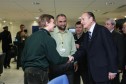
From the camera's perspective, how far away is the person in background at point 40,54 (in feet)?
9.84

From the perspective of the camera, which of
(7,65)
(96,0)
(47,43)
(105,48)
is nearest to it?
(47,43)

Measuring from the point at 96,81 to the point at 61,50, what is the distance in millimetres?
749

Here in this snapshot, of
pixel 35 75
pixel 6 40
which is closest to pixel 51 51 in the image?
pixel 35 75

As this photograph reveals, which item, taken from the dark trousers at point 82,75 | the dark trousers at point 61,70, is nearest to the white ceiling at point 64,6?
the dark trousers at point 82,75

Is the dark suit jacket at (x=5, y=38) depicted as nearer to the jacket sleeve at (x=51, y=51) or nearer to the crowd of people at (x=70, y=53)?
the crowd of people at (x=70, y=53)

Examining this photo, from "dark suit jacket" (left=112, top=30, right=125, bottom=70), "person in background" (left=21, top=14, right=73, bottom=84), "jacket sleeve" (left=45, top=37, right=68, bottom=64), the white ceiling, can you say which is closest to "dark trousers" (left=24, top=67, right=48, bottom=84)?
"person in background" (left=21, top=14, right=73, bottom=84)

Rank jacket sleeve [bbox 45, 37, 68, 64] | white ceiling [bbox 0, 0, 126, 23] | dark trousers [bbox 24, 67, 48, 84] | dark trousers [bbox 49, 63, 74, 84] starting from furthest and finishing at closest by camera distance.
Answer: white ceiling [bbox 0, 0, 126, 23], dark trousers [bbox 49, 63, 74, 84], dark trousers [bbox 24, 67, 48, 84], jacket sleeve [bbox 45, 37, 68, 64]

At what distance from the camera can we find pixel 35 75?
123 inches

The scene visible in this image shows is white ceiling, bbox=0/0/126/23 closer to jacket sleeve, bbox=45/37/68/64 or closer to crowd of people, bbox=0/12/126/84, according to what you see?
crowd of people, bbox=0/12/126/84

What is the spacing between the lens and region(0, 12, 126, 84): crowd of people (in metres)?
3.04

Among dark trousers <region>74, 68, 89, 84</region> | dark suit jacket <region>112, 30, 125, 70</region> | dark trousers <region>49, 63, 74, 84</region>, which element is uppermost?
dark suit jacket <region>112, 30, 125, 70</region>

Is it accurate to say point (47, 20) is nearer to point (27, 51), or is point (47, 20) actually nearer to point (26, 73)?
point (27, 51)

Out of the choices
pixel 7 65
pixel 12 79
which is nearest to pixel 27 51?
pixel 12 79

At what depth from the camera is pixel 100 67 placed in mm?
3461
